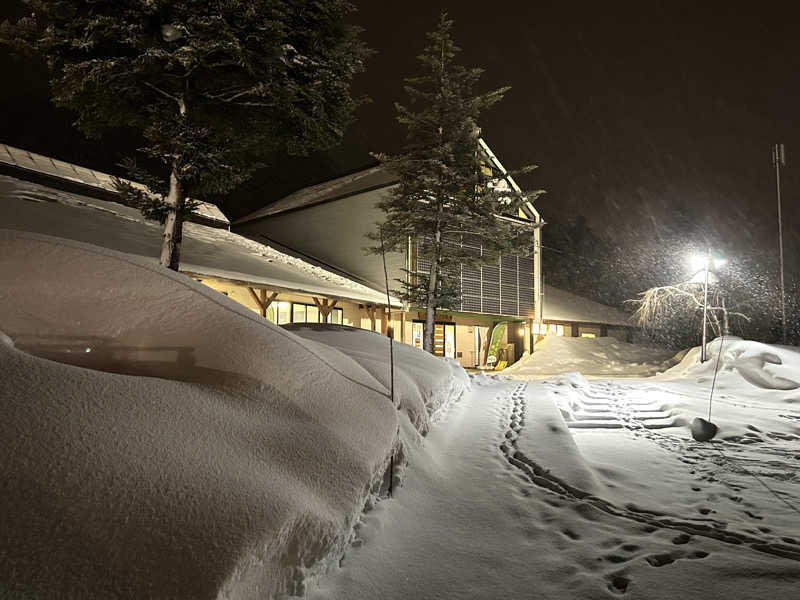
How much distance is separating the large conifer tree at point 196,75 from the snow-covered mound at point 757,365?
31.5 ft

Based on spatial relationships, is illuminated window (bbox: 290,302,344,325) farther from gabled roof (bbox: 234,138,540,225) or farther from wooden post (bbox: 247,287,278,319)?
gabled roof (bbox: 234,138,540,225)

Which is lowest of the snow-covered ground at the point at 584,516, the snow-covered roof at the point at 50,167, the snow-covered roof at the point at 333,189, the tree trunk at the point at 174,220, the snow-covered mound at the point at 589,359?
the snow-covered ground at the point at 584,516

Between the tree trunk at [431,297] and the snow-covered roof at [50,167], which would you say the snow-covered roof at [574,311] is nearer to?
the tree trunk at [431,297]

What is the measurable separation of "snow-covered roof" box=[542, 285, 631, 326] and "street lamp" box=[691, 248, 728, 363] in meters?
9.37

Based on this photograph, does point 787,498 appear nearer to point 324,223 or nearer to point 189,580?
point 189,580

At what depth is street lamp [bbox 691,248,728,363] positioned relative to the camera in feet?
44.1

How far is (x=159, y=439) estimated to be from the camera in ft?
6.19

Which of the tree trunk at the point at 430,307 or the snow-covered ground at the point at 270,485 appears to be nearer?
the snow-covered ground at the point at 270,485

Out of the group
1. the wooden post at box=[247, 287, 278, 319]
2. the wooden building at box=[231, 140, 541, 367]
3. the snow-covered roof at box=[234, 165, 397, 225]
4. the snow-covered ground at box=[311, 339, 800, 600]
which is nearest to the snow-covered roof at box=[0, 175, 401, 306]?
the wooden post at box=[247, 287, 278, 319]

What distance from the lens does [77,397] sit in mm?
1869

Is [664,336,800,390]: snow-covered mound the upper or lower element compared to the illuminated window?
lower

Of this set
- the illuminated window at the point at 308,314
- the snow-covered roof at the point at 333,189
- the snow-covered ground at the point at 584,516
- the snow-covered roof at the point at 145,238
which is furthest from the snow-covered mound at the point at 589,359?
the snow-covered ground at the point at 584,516

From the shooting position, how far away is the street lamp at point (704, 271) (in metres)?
13.4

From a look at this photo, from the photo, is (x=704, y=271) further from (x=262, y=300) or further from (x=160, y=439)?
(x=160, y=439)
